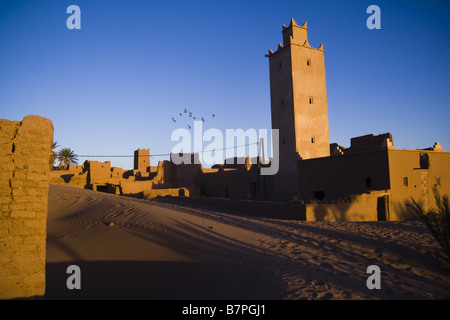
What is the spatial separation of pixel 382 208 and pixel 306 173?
612 cm

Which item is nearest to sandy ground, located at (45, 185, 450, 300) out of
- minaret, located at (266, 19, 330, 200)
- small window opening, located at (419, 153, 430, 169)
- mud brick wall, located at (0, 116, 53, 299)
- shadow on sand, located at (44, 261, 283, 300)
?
shadow on sand, located at (44, 261, 283, 300)

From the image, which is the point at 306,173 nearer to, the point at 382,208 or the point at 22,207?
the point at 382,208

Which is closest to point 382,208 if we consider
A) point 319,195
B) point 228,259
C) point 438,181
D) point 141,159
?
point 319,195

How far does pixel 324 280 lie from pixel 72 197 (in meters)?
12.2

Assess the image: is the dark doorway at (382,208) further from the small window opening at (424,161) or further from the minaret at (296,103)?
the minaret at (296,103)

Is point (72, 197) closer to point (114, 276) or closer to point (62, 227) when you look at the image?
point (62, 227)

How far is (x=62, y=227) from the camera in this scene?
9328mm

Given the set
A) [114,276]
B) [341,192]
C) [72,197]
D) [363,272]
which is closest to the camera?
[114,276]

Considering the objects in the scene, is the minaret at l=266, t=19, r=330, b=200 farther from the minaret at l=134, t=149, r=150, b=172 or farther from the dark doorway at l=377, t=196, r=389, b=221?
the minaret at l=134, t=149, r=150, b=172

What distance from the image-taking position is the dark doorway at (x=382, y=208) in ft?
54.3

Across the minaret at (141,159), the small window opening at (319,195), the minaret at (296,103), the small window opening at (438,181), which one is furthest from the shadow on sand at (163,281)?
the minaret at (141,159)

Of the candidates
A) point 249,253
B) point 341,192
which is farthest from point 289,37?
point 249,253

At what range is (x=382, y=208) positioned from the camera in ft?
54.9

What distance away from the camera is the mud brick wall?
4.62 meters
